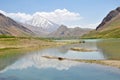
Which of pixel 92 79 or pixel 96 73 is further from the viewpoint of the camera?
pixel 96 73

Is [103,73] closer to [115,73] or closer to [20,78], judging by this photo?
[115,73]

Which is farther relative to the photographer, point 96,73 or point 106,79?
point 96,73

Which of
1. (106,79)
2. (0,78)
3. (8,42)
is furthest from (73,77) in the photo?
(8,42)

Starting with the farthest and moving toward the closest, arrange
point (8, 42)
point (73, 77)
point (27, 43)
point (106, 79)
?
1. point (27, 43)
2. point (8, 42)
3. point (73, 77)
4. point (106, 79)

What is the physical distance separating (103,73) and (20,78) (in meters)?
16.5

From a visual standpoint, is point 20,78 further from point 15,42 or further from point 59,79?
point 15,42

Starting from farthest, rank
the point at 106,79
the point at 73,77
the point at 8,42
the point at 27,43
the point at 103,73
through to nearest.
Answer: the point at 27,43, the point at 8,42, the point at 103,73, the point at 73,77, the point at 106,79

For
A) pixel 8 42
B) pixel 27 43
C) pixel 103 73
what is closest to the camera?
pixel 103 73

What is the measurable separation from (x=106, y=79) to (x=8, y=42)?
367 feet

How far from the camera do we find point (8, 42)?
149125 millimetres

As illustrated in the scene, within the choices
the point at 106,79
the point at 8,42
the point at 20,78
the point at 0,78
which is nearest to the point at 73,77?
the point at 106,79

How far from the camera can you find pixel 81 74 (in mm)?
50500

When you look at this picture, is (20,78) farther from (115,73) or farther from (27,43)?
(27,43)

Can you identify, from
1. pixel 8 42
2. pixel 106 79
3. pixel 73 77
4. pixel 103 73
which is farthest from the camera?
pixel 8 42
